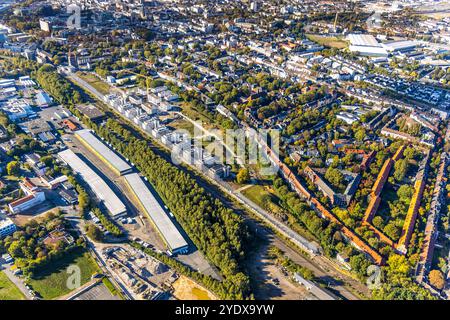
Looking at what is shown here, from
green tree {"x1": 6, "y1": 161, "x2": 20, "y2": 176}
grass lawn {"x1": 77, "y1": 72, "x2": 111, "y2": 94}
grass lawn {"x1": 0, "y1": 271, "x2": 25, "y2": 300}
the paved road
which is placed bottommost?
grass lawn {"x1": 0, "y1": 271, "x2": 25, "y2": 300}

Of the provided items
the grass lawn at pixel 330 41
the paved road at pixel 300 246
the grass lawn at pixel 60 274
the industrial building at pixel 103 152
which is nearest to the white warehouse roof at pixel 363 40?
the grass lawn at pixel 330 41

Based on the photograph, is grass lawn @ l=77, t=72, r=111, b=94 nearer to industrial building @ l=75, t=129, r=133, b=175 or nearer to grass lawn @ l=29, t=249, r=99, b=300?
industrial building @ l=75, t=129, r=133, b=175

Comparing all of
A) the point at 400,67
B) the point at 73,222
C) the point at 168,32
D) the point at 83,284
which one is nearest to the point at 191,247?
the point at 83,284

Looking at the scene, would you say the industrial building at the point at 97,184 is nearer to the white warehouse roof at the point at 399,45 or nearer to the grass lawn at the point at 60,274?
the grass lawn at the point at 60,274

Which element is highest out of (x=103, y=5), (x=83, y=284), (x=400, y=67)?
(x=103, y=5)

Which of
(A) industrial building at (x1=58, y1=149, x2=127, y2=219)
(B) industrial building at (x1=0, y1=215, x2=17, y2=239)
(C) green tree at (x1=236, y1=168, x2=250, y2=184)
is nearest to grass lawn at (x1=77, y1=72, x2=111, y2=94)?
(A) industrial building at (x1=58, y1=149, x2=127, y2=219)

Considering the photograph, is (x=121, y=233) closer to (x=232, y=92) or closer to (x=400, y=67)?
(x=232, y=92)
